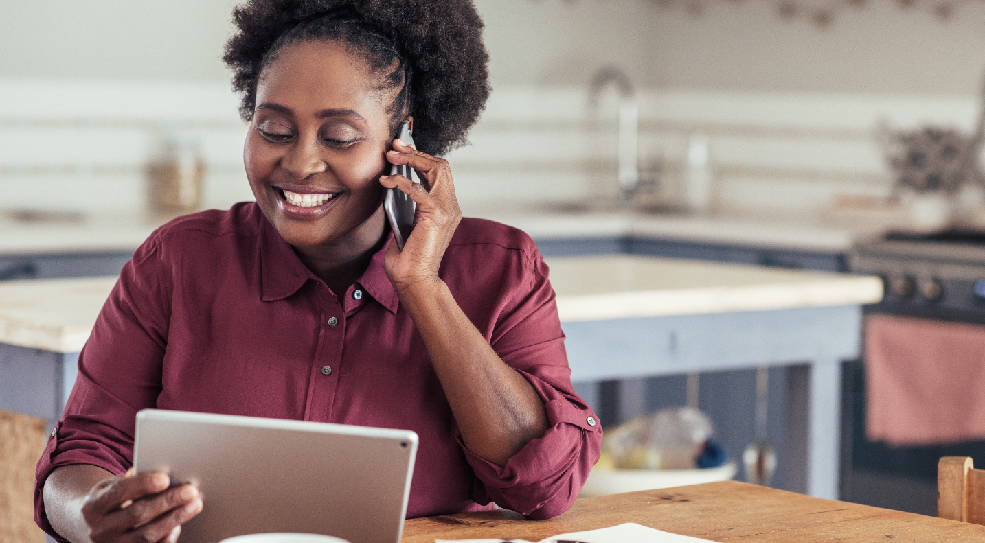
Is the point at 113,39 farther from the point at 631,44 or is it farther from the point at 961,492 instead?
the point at 961,492

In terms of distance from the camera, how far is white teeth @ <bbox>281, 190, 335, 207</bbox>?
1432 millimetres

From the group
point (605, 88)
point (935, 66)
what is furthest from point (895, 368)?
point (605, 88)

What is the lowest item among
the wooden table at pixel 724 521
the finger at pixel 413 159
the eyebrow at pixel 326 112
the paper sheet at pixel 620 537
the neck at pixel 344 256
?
the wooden table at pixel 724 521

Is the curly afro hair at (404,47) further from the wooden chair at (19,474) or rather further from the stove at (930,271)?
the stove at (930,271)

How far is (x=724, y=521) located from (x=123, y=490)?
1.93 ft

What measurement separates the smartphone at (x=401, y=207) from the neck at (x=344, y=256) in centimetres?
6

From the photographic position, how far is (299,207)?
1.43 m

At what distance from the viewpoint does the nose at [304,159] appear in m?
1.41

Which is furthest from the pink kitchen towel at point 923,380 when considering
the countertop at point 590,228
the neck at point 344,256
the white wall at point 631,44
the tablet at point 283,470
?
the tablet at point 283,470

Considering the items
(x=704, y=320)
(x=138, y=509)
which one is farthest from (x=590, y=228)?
(x=138, y=509)

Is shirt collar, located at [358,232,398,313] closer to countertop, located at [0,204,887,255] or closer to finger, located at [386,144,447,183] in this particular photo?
finger, located at [386,144,447,183]

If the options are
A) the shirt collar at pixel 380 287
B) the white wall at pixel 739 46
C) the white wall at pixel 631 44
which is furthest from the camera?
the white wall at pixel 739 46

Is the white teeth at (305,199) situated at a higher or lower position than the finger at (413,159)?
lower

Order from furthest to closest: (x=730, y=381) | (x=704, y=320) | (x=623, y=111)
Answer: (x=623, y=111)
(x=730, y=381)
(x=704, y=320)
